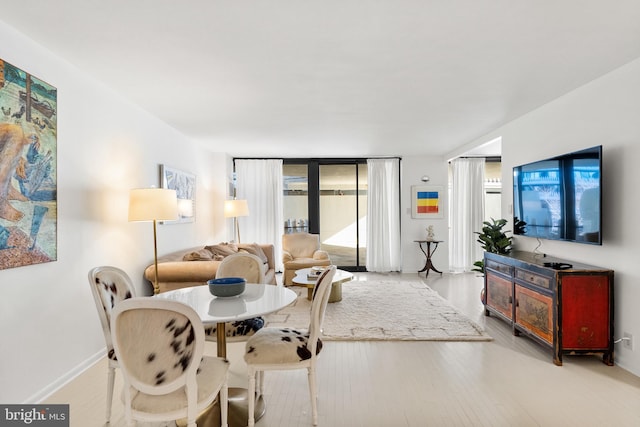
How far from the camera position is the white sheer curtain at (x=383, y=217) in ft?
26.4

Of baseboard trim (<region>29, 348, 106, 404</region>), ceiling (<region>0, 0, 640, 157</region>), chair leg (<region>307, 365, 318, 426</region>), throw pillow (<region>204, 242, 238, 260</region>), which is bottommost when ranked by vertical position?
baseboard trim (<region>29, 348, 106, 404</region>)

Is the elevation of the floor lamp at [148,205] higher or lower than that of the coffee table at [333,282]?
higher

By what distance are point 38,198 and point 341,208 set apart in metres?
6.25

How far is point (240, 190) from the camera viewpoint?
316 inches

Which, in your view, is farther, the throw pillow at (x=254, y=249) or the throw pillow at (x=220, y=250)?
the throw pillow at (x=254, y=249)

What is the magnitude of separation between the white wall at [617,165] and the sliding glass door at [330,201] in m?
4.61

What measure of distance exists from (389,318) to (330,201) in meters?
4.05

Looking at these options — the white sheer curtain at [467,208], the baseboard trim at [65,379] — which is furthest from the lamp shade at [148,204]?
the white sheer curtain at [467,208]

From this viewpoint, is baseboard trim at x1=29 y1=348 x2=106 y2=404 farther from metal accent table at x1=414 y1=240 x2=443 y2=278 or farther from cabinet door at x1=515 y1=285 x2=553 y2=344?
metal accent table at x1=414 y1=240 x2=443 y2=278

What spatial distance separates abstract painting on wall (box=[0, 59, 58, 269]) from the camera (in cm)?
243

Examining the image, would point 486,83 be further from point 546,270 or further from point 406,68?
point 546,270

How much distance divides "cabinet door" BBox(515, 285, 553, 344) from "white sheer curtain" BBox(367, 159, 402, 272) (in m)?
4.16

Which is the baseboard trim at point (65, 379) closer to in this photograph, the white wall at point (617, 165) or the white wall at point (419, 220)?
the white wall at point (617, 165)

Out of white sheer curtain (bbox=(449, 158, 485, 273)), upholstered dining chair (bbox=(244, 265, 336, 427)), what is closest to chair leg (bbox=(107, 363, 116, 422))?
upholstered dining chair (bbox=(244, 265, 336, 427))
